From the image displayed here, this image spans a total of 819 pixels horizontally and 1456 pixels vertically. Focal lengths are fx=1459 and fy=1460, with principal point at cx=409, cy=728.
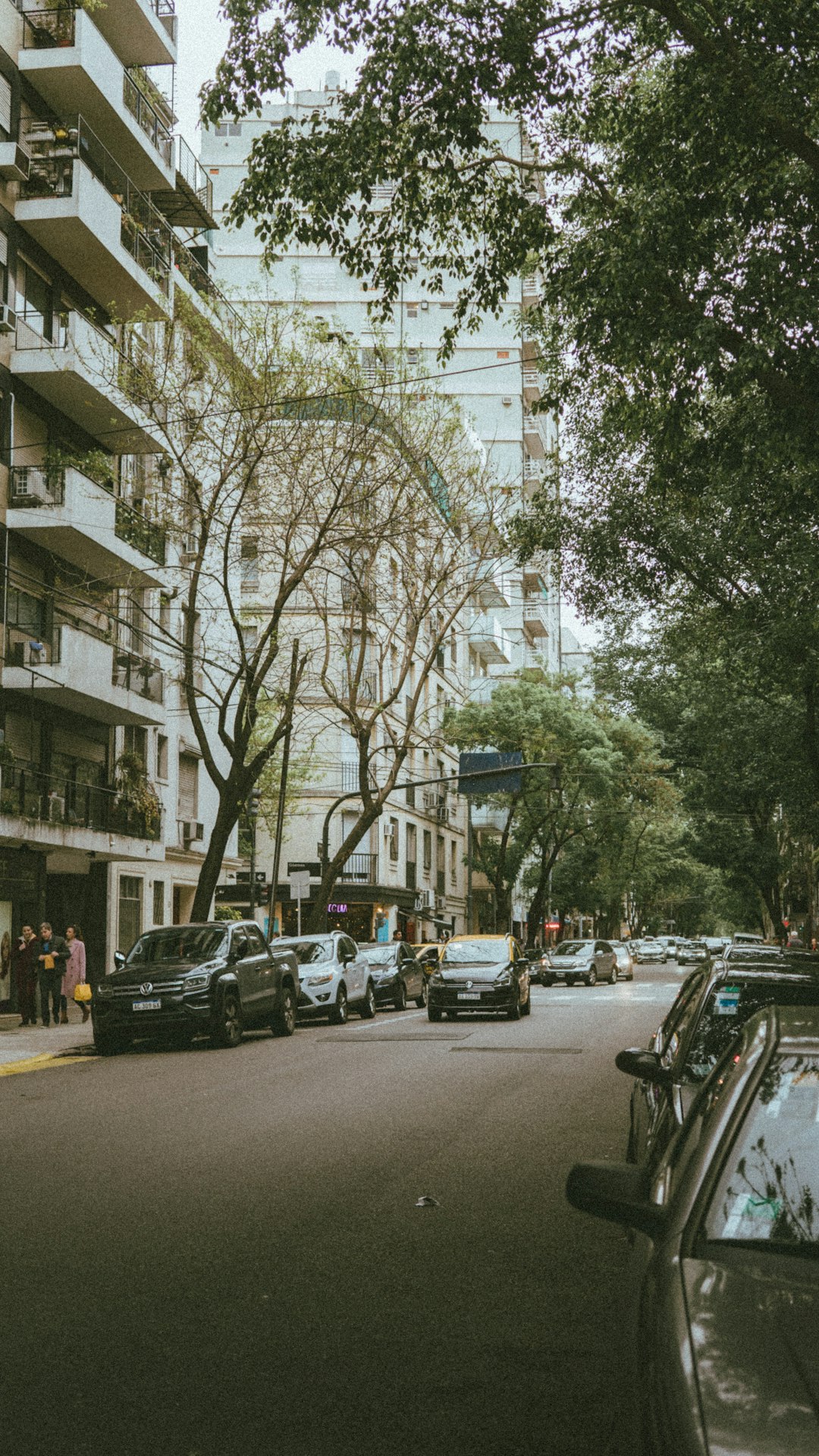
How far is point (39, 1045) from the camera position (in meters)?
20.9

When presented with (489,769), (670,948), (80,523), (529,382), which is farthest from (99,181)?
(670,948)

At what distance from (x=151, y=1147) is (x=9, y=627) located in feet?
59.0

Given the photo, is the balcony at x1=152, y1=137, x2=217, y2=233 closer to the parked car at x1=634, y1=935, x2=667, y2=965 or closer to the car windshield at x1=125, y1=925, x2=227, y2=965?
the car windshield at x1=125, y1=925, x2=227, y2=965

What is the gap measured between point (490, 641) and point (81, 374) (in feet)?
141

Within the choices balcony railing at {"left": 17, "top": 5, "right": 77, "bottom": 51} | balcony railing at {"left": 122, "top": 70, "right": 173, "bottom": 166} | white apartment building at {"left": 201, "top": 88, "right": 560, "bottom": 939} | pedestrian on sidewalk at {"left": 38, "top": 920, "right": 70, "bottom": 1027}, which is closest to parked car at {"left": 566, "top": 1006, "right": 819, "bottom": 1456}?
pedestrian on sidewalk at {"left": 38, "top": 920, "right": 70, "bottom": 1027}

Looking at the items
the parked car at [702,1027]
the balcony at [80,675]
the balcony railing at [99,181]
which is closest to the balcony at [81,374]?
the balcony railing at [99,181]

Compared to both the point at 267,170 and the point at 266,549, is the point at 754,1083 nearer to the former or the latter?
the point at 267,170

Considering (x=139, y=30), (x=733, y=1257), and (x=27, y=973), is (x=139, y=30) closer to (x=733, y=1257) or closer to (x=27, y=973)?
(x=27, y=973)

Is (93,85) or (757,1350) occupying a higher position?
(93,85)

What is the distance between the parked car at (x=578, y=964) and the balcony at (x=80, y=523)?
2604 cm

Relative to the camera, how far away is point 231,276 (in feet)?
215

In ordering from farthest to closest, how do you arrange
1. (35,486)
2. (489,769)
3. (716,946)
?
(489,769) < (716,946) < (35,486)

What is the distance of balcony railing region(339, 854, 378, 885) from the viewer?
5219 cm

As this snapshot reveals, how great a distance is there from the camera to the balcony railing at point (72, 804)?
26.7m
